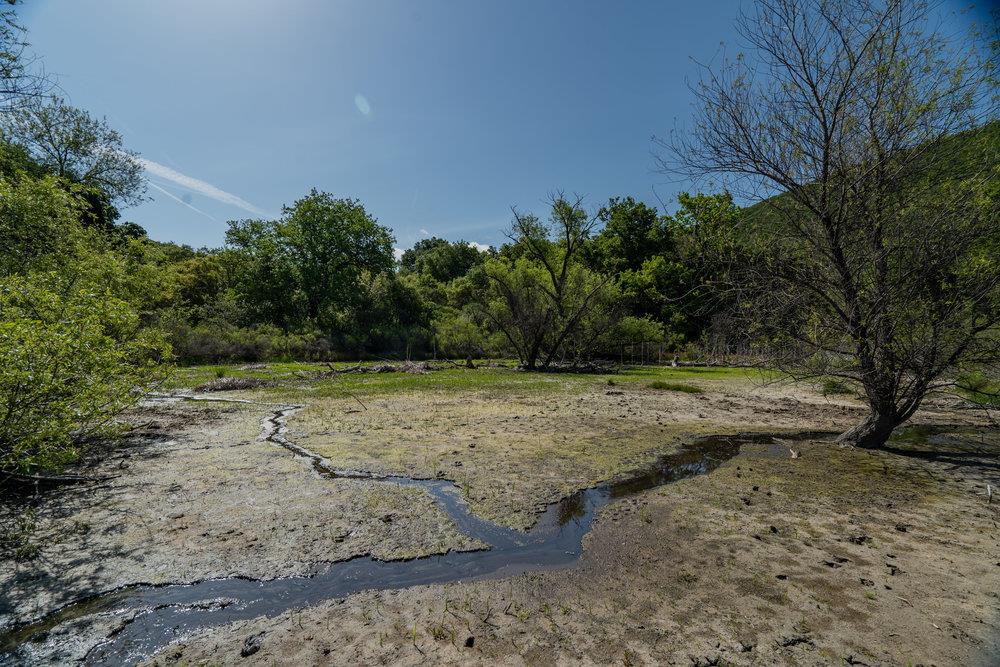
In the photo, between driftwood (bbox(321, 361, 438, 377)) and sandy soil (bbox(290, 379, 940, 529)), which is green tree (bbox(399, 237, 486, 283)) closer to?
driftwood (bbox(321, 361, 438, 377))

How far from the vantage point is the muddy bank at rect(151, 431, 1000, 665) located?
3.24 m

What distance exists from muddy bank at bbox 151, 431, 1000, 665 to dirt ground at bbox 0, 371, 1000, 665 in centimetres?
2

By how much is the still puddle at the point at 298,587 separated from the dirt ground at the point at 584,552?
0.17 meters

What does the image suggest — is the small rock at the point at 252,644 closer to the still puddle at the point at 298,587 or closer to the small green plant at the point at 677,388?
the still puddle at the point at 298,587

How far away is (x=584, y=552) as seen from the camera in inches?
191

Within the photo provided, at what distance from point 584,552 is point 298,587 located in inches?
114

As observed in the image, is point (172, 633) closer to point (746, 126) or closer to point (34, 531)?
point (34, 531)

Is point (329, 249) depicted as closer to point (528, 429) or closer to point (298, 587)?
point (528, 429)

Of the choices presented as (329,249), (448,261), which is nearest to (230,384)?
(329,249)

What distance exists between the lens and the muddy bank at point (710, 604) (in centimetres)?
324

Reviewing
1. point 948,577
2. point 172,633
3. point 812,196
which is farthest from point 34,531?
point 812,196

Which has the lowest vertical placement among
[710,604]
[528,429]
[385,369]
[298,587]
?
[298,587]

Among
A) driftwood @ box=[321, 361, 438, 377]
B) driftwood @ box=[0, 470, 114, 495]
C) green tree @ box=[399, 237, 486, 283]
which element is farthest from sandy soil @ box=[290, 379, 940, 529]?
green tree @ box=[399, 237, 486, 283]

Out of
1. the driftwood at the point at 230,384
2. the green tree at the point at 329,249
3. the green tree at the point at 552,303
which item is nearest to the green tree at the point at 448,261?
the green tree at the point at 329,249
